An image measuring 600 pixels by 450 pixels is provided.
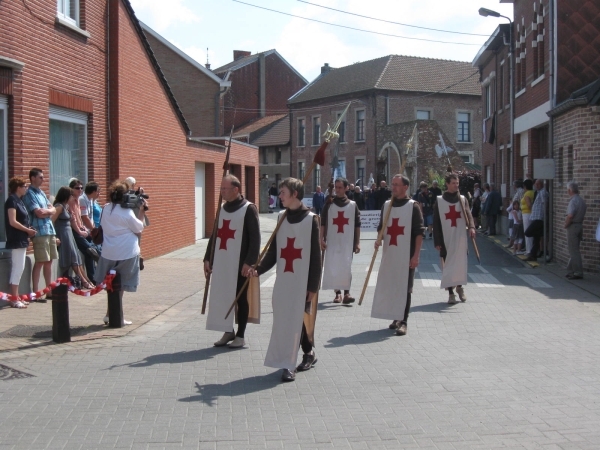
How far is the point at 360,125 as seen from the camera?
58000 millimetres

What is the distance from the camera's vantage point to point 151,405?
643cm

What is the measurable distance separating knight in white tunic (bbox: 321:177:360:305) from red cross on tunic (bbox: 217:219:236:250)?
3.43 metres

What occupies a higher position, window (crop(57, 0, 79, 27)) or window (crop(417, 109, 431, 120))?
window (crop(417, 109, 431, 120))

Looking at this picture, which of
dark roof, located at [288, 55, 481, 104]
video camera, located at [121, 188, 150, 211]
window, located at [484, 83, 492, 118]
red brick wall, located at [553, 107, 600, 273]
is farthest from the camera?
dark roof, located at [288, 55, 481, 104]

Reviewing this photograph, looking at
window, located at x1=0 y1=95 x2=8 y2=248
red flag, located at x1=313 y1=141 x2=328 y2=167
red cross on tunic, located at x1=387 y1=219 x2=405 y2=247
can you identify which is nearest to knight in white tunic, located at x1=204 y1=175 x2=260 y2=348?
red flag, located at x1=313 y1=141 x2=328 y2=167

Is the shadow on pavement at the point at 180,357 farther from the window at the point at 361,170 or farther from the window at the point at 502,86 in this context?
the window at the point at 361,170

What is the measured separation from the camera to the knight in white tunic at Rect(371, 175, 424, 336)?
966 centimetres

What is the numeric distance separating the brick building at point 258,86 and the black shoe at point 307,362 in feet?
178

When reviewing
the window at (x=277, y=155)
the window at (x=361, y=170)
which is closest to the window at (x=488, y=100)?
the window at (x=361, y=170)

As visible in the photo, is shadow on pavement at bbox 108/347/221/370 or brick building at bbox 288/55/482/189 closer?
shadow on pavement at bbox 108/347/221/370

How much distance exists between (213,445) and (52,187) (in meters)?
9.55

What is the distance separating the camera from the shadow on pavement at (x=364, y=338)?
901cm

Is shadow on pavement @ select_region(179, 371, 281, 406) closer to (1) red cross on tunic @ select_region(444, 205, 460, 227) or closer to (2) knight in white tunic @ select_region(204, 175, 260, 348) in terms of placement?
(2) knight in white tunic @ select_region(204, 175, 260, 348)

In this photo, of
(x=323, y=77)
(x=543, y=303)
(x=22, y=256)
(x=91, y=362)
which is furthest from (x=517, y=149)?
(x=323, y=77)
